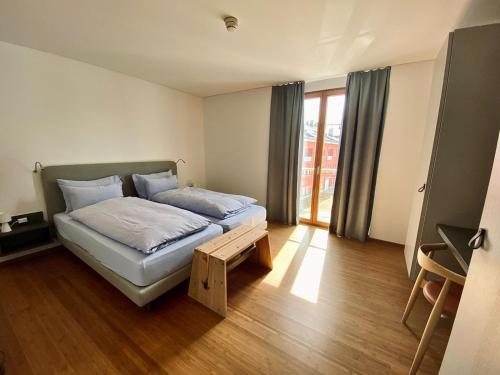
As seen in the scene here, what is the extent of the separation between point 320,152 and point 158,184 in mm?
2670

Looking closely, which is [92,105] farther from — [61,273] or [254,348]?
[254,348]

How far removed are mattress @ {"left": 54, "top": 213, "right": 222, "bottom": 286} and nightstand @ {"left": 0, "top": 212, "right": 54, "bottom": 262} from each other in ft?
1.72

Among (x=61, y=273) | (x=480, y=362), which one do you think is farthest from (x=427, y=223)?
(x=61, y=273)

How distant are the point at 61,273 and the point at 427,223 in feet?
11.8

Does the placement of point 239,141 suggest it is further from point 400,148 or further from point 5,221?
point 5,221

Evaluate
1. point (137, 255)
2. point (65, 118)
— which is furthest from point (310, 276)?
point (65, 118)

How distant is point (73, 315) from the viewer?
1.59m

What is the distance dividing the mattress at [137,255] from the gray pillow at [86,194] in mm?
363

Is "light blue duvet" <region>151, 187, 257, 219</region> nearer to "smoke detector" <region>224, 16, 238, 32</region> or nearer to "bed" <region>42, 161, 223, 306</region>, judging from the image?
"bed" <region>42, 161, 223, 306</region>

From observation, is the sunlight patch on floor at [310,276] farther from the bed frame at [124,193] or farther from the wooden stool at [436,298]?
the bed frame at [124,193]

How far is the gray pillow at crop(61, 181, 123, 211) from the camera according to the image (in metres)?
2.41

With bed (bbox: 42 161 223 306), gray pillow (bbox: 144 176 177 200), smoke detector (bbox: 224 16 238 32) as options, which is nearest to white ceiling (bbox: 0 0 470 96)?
smoke detector (bbox: 224 16 238 32)

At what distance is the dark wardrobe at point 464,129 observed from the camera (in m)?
1.49

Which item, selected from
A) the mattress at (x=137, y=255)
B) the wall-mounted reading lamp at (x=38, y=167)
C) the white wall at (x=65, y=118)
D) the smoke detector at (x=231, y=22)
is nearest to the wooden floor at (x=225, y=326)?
the mattress at (x=137, y=255)
